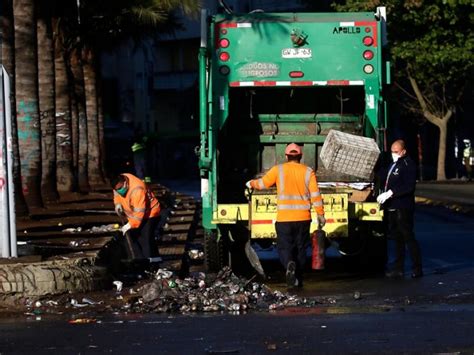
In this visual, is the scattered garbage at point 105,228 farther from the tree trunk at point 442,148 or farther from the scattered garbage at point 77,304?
the tree trunk at point 442,148

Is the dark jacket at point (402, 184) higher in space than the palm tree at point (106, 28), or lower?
lower

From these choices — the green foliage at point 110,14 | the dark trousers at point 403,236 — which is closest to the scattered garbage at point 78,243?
the dark trousers at point 403,236

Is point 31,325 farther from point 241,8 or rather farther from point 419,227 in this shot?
point 241,8

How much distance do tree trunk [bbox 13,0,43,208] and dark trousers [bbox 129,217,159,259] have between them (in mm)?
6983

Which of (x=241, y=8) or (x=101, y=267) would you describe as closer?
(x=101, y=267)

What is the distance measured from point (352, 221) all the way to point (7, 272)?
4.62m

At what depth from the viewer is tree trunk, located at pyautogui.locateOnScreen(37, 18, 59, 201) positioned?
26.4 meters

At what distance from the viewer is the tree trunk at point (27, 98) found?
22.1 m

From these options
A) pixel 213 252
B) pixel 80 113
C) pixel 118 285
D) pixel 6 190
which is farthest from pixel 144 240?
pixel 80 113

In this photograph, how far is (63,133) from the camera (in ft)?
102

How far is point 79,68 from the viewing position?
38.1 metres

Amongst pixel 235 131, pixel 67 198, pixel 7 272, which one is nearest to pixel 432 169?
pixel 67 198

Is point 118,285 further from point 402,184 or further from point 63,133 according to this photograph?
point 63,133

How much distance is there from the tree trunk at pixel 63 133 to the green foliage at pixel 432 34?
10974 millimetres
